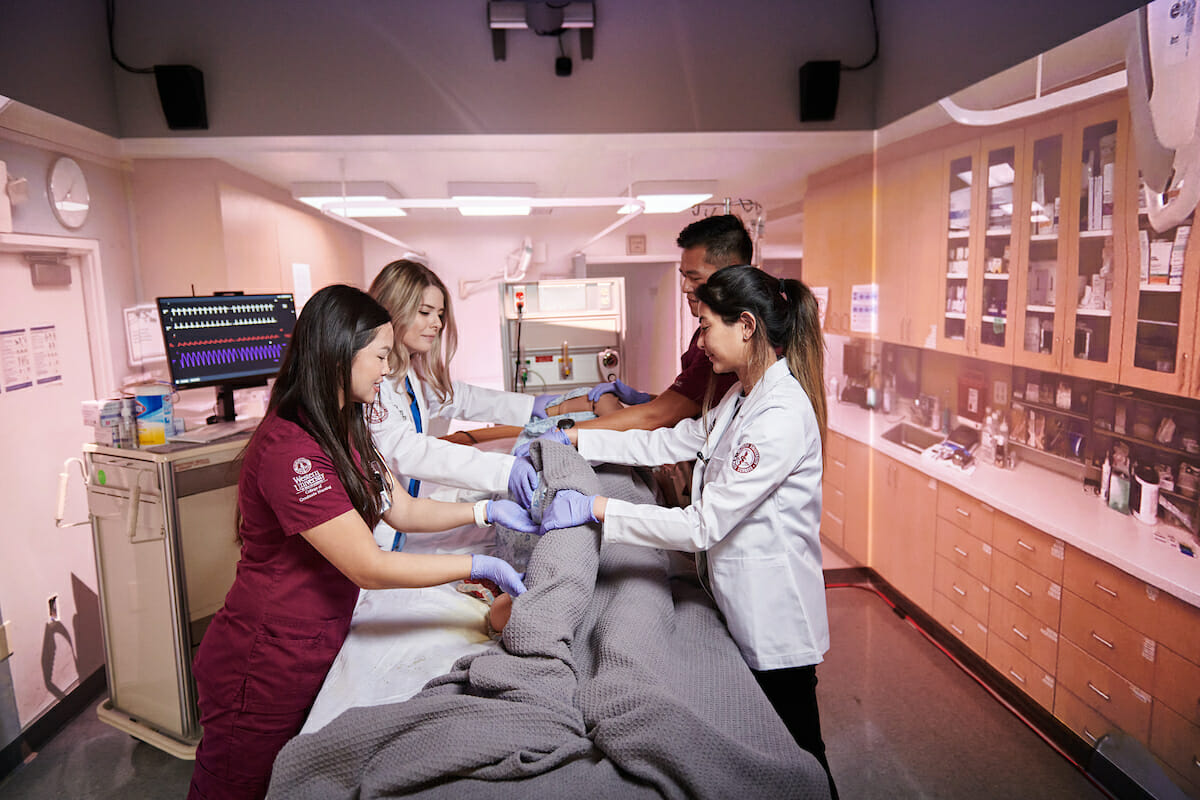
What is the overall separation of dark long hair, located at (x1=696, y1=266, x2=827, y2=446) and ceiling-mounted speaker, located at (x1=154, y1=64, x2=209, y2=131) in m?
2.28

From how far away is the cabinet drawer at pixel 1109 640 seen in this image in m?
1.90

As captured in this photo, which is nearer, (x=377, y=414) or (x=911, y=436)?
(x=377, y=414)

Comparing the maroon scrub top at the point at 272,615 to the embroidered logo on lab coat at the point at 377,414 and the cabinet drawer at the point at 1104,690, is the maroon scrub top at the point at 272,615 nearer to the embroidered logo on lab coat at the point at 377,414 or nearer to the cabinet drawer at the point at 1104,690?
the embroidered logo on lab coat at the point at 377,414

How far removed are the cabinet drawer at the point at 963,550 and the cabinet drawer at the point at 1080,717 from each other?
18.2 inches

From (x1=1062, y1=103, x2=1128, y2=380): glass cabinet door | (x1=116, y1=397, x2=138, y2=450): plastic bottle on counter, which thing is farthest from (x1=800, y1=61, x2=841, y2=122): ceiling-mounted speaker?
(x1=116, y1=397, x2=138, y2=450): plastic bottle on counter

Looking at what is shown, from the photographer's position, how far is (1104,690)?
6.77ft

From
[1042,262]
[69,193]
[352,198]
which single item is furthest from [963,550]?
[69,193]

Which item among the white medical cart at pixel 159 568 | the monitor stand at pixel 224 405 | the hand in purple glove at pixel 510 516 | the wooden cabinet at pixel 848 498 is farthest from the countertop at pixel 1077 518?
the monitor stand at pixel 224 405

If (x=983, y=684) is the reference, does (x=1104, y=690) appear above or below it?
above

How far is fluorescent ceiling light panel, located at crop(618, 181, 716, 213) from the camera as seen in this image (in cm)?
297

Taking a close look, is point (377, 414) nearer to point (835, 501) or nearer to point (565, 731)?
point (565, 731)

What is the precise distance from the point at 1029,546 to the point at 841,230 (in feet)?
5.61

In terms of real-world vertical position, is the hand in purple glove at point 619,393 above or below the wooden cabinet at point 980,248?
below

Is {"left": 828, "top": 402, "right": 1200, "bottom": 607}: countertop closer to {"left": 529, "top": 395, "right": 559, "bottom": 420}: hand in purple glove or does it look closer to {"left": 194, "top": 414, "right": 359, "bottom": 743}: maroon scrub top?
{"left": 529, "top": 395, "right": 559, "bottom": 420}: hand in purple glove
